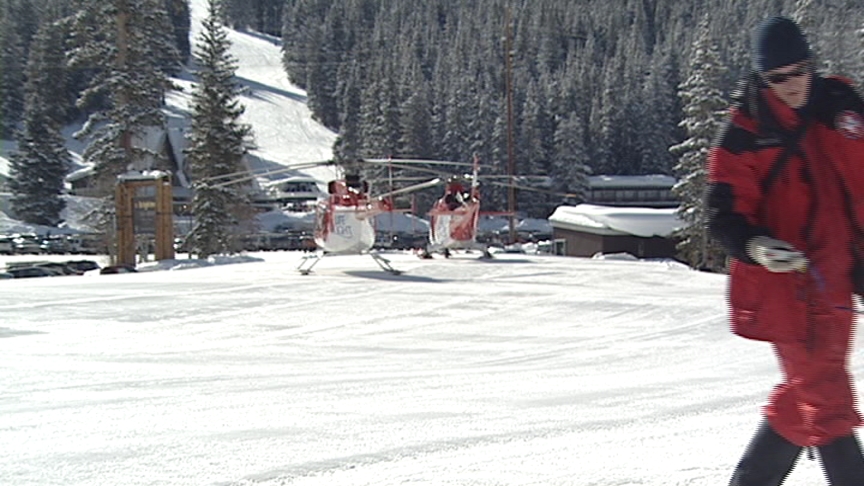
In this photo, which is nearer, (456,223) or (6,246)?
(456,223)

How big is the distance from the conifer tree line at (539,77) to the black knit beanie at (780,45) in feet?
79.8

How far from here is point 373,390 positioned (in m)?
5.42

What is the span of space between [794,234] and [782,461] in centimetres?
70

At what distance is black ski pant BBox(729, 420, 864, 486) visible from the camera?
2.42 metres

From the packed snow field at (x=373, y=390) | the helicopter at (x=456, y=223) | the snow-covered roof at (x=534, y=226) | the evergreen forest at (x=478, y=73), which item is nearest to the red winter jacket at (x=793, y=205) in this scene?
the evergreen forest at (x=478, y=73)

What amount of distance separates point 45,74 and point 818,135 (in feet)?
253

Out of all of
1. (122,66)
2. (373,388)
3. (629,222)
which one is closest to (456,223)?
(629,222)

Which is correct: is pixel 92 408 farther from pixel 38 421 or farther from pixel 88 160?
pixel 88 160

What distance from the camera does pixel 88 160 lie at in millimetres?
30125

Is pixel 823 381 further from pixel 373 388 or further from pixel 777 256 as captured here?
pixel 373 388

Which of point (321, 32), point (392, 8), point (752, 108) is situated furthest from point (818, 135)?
point (392, 8)

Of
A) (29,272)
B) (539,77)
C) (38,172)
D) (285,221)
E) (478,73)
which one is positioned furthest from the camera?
(478,73)

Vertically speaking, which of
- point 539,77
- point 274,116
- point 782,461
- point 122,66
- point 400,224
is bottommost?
point 782,461

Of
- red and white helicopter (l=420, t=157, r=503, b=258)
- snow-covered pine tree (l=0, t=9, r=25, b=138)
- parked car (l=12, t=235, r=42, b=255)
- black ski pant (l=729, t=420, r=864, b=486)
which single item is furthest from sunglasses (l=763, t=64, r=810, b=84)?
snow-covered pine tree (l=0, t=9, r=25, b=138)
